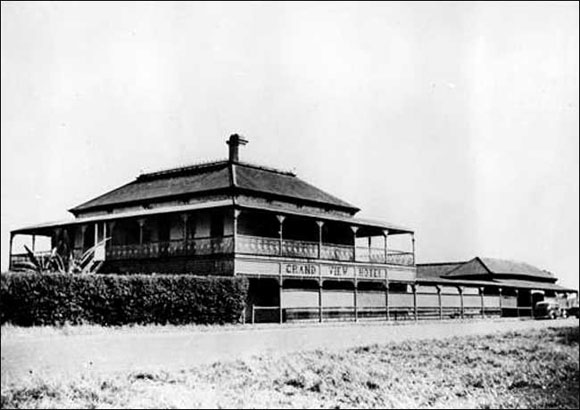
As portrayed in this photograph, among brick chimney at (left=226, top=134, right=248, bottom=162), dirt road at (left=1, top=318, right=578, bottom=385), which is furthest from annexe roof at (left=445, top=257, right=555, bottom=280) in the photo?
dirt road at (left=1, top=318, right=578, bottom=385)

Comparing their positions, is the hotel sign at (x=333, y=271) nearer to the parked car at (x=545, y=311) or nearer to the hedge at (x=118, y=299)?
the hedge at (x=118, y=299)

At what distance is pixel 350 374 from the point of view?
16.2m

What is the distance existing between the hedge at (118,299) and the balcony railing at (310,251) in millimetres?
2822

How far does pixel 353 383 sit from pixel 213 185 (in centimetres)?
1655

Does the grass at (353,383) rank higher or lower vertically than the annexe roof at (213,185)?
lower

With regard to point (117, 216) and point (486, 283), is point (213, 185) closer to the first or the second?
point (117, 216)

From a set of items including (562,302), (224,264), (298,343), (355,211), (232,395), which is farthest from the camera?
(562,302)

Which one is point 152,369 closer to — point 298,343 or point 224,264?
point 298,343

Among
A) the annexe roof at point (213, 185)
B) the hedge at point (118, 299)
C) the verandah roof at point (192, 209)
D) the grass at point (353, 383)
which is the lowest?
the grass at point (353, 383)

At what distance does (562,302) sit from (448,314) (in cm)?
2069

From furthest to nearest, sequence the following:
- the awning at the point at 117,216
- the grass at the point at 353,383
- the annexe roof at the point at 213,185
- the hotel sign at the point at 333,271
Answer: the annexe roof at the point at 213,185 < the hotel sign at the point at 333,271 < the awning at the point at 117,216 < the grass at the point at 353,383

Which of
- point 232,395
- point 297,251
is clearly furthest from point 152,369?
point 297,251

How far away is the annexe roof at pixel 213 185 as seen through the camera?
31.1m

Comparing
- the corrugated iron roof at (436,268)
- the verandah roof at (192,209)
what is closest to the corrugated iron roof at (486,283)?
the verandah roof at (192,209)
